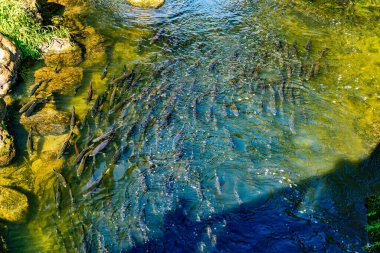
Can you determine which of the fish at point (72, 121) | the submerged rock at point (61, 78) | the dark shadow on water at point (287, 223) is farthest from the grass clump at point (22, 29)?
the dark shadow on water at point (287, 223)

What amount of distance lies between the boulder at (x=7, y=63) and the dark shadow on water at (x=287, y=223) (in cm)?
600

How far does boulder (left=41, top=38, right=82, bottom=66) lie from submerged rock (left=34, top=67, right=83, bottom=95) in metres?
0.39

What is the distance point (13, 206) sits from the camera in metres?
5.95

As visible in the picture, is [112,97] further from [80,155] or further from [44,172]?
[44,172]

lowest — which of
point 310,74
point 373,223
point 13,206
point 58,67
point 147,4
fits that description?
point 373,223

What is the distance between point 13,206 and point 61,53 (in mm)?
5636

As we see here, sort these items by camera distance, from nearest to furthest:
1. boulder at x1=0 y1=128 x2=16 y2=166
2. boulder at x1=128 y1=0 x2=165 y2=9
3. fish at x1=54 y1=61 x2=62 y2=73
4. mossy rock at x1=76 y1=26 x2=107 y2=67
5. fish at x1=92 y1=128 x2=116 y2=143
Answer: boulder at x1=0 y1=128 x2=16 y2=166 → fish at x1=92 y1=128 x2=116 y2=143 → fish at x1=54 y1=61 x2=62 y2=73 → mossy rock at x1=76 y1=26 x2=107 y2=67 → boulder at x1=128 y1=0 x2=165 y2=9

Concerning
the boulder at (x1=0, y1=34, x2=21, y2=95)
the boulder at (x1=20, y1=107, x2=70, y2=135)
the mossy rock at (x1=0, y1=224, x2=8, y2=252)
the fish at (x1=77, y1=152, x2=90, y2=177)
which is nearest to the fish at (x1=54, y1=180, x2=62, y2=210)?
the fish at (x1=77, y1=152, x2=90, y2=177)

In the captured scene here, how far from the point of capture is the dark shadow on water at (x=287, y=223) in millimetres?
5496

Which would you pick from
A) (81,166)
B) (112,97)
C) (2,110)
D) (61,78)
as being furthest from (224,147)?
(2,110)

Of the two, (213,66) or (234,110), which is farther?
(213,66)

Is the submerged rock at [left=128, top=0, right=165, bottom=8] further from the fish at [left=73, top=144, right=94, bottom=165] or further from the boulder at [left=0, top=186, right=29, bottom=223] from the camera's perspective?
the boulder at [left=0, top=186, right=29, bottom=223]

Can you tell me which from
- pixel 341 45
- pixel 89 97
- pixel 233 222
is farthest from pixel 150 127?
pixel 341 45

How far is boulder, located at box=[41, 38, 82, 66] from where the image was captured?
9.89 m
